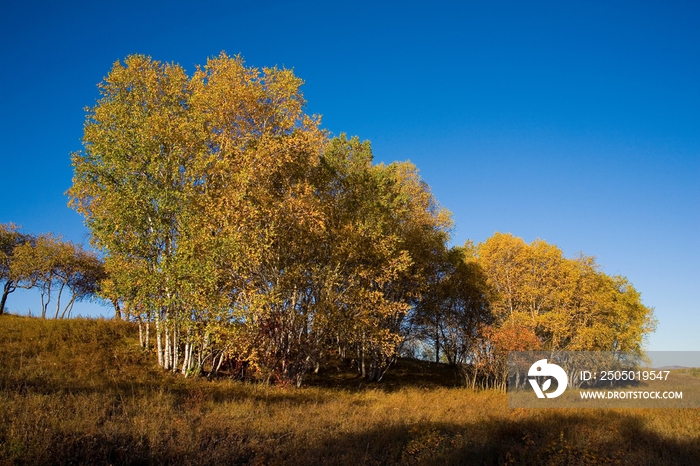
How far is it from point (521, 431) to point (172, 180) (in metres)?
16.5

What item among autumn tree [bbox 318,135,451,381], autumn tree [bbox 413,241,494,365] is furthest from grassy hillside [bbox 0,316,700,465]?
autumn tree [bbox 413,241,494,365]

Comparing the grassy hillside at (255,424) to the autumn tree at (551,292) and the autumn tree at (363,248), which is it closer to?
the autumn tree at (363,248)

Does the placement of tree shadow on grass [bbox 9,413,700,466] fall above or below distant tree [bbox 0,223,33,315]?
below

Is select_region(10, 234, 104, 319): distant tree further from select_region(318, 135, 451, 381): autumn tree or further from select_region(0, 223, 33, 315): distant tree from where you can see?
select_region(318, 135, 451, 381): autumn tree

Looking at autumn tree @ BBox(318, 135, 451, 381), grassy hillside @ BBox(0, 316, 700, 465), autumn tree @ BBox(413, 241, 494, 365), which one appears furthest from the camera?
autumn tree @ BBox(413, 241, 494, 365)

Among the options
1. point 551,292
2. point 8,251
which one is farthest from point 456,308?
point 8,251

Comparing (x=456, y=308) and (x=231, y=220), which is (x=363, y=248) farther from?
(x=456, y=308)

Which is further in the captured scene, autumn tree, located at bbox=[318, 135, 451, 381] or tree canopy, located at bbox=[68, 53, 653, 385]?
autumn tree, located at bbox=[318, 135, 451, 381]

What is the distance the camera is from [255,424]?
12.0 m

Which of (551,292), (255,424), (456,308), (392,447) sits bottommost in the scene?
(392,447)

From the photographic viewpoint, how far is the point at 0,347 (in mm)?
18125

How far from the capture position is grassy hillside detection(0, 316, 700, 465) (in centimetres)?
944

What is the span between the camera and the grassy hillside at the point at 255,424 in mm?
9438

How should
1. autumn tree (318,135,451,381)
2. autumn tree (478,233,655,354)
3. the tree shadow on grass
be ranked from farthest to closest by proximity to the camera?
autumn tree (478,233,655,354), autumn tree (318,135,451,381), the tree shadow on grass
